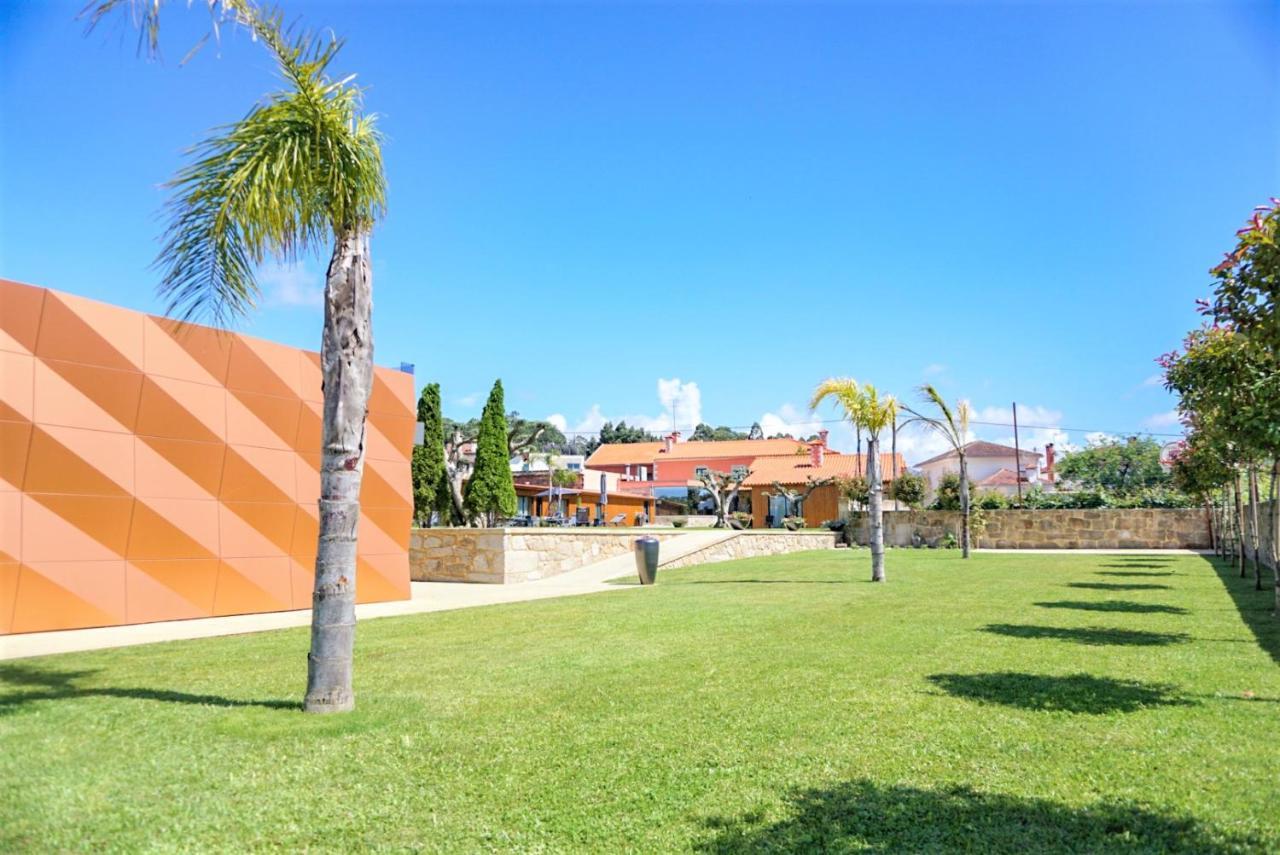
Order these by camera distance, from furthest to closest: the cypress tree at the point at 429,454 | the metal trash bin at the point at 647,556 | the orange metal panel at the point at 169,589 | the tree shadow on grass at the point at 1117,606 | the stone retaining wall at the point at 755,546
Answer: the cypress tree at the point at 429,454
the stone retaining wall at the point at 755,546
the metal trash bin at the point at 647,556
the tree shadow on grass at the point at 1117,606
the orange metal panel at the point at 169,589

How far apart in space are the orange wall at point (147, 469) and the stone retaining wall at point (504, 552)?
4.15 m

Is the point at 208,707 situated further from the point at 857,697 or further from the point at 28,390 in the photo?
the point at 28,390

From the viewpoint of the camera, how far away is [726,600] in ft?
43.3

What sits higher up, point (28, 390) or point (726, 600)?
point (28, 390)

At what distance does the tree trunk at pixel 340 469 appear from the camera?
593 centimetres

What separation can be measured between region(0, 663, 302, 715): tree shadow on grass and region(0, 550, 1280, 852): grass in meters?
0.04

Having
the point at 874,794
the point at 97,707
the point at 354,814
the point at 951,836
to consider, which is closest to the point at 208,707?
the point at 97,707

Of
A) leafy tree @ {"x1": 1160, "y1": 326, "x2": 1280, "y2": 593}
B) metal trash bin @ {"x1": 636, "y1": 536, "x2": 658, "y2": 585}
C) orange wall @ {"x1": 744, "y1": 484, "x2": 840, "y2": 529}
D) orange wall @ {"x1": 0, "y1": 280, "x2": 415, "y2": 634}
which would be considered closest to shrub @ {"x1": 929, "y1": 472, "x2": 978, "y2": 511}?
orange wall @ {"x1": 744, "y1": 484, "x2": 840, "y2": 529}

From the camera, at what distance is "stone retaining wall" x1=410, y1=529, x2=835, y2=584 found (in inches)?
711

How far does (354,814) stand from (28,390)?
8481 mm

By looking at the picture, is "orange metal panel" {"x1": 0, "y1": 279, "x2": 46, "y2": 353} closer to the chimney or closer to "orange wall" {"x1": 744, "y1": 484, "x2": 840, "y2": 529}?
"orange wall" {"x1": 744, "y1": 484, "x2": 840, "y2": 529}

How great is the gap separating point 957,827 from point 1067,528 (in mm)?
31636

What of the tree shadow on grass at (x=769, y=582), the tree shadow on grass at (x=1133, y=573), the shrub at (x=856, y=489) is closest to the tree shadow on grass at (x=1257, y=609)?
the tree shadow on grass at (x=1133, y=573)

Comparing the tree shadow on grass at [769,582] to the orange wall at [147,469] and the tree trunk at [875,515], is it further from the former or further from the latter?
Answer: the orange wall at [147,469]
